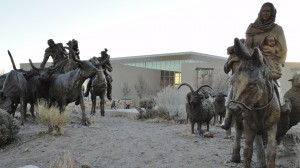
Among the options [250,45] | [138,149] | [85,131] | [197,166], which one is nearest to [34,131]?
[85,131]

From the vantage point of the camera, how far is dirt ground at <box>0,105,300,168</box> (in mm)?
7984

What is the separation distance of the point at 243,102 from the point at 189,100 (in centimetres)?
695

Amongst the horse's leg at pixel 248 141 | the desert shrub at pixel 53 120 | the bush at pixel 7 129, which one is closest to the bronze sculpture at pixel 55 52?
the desert shrub at pixel 53 120

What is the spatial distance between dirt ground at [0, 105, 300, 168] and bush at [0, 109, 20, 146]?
0.19m

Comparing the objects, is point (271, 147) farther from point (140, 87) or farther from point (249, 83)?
point (140, 87)

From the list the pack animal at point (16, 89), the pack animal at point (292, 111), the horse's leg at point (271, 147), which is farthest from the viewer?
the pack animal at point (16, 89)

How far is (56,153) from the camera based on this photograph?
9.19 metres

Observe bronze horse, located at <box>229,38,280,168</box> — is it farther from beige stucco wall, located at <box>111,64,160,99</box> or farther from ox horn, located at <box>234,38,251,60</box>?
beige stucco wall, located at <box>111,64,160,99</box>

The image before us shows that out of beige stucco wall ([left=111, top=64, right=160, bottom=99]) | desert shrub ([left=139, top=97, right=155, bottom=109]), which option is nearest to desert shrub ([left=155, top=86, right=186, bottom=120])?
desert shrub ([left=139, top=97, right=155, bottom=109])

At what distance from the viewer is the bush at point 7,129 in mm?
10812

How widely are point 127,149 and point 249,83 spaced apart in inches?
197

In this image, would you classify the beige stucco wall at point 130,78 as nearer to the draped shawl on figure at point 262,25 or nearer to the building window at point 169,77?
the building window at point 169,77

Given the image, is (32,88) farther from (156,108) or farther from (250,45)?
(250,45)

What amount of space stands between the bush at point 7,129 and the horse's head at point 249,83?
7.75 metres
